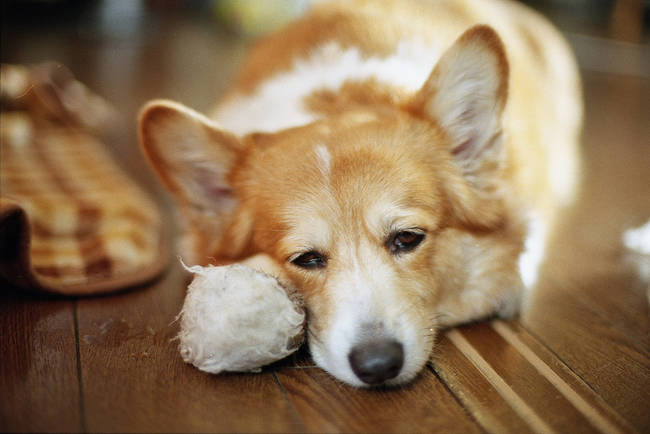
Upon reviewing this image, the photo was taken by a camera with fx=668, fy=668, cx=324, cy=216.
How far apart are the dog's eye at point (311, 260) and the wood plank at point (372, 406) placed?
9.8 inches

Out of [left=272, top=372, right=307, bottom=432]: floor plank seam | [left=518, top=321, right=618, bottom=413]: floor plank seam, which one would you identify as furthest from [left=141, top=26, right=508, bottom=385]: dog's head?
[left=518, top=321, right=618, bottom=413]: floor plank seam

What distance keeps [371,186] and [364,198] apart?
36mm

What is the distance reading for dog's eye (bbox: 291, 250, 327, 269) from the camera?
1591 millimetres

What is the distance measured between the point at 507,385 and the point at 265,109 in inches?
44.0

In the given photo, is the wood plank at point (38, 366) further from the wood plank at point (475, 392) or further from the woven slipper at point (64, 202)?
the wood plank at point (475, 392)

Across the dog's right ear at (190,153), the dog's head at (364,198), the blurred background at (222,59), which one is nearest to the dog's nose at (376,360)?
the dog's head at (364,198)

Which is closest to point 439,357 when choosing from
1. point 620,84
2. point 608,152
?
point 608,152

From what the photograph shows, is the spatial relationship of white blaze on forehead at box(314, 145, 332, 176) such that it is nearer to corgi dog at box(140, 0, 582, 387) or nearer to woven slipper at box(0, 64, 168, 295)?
corgi dog at box(140, 0, 582, 387)

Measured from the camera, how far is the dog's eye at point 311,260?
1.59 m

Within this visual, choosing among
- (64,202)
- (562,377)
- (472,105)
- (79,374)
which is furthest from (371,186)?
(64,202)

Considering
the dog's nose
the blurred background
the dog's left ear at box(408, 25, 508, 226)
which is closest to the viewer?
the dog's nose

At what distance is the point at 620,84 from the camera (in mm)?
4383

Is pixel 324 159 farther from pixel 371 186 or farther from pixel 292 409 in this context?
pixel 292 409

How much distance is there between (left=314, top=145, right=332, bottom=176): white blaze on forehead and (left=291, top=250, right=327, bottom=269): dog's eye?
196mm
